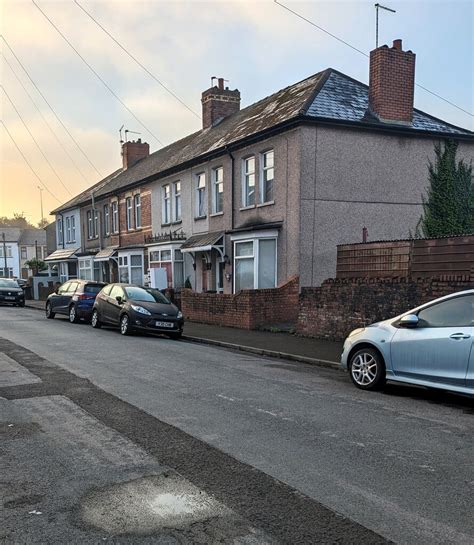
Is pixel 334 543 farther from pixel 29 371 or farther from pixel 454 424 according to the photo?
pixel 29 371

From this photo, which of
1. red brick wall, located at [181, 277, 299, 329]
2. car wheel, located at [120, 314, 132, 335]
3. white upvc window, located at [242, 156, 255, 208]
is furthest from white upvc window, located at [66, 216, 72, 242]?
car wheel, located at [120, 314, 132, 335]

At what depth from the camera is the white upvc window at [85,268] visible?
3384 cm

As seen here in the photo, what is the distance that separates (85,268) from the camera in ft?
114

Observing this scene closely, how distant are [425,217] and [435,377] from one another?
12392 millimetres

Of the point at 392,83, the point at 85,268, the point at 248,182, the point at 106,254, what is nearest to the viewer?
the point at 392,83

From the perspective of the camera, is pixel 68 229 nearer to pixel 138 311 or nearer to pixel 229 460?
pixel 138 311

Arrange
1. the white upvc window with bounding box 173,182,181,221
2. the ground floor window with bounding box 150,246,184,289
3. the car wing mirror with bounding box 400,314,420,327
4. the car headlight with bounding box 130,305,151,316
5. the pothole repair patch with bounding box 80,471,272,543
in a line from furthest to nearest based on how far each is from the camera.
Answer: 1. the white upvc window with bounding box 173,182,181,221
2. the ground floor window with bounding box 150,246,184,289
3. the car headlight with bounding box 130,305,151,316
4. the car wing mirror with bounding box 400,314,420,327
5. the pothole repair patch with bounding box 80,471,272,543

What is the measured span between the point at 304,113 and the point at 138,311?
775 centimetres

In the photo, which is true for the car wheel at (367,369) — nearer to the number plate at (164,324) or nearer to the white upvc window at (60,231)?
the number plate at (164,324)

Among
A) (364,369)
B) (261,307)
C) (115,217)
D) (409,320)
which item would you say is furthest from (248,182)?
(115,217)

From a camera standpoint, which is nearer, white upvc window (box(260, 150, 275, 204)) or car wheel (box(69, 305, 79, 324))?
white upvc window (box(260, 150, 275, 204))

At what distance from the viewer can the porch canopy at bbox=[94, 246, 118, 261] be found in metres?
29.8

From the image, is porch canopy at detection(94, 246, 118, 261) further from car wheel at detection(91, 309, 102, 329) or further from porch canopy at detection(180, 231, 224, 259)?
car wheel at detection(91, 309, 102, 329)

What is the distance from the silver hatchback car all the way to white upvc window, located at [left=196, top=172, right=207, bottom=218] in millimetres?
14685
